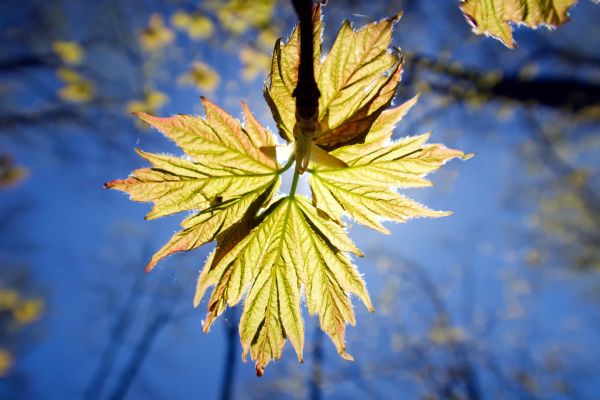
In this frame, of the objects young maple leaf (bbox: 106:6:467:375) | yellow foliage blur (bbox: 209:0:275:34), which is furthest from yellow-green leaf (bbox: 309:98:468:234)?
yellow foliage blur (bbox: 209:0:275:34)

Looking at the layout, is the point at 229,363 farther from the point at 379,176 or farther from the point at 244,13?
the point at 379,176

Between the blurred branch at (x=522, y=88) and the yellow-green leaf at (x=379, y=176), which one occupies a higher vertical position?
the blurred branch at (x=522, y=88)

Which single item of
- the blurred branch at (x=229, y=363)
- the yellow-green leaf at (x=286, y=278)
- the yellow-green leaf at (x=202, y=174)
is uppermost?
the blurred branch at (x=229, y=363)

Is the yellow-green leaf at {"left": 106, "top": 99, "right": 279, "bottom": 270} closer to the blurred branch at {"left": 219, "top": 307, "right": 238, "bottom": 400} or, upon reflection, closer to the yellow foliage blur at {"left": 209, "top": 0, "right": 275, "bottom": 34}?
the yellow foliage blur at {"left": 209, "top": 0, "right": 275, "bottom": 34}

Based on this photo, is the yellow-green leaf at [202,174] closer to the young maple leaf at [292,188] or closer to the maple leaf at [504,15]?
the young maple leaf at [292,188]

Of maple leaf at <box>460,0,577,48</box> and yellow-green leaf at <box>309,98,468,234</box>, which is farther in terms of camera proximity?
yellow-green leaf at <box>309,98,468,234</box>

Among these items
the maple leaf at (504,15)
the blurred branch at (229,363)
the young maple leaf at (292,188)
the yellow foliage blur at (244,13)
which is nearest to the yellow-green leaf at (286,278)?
the young maple leaf at (292,188)
